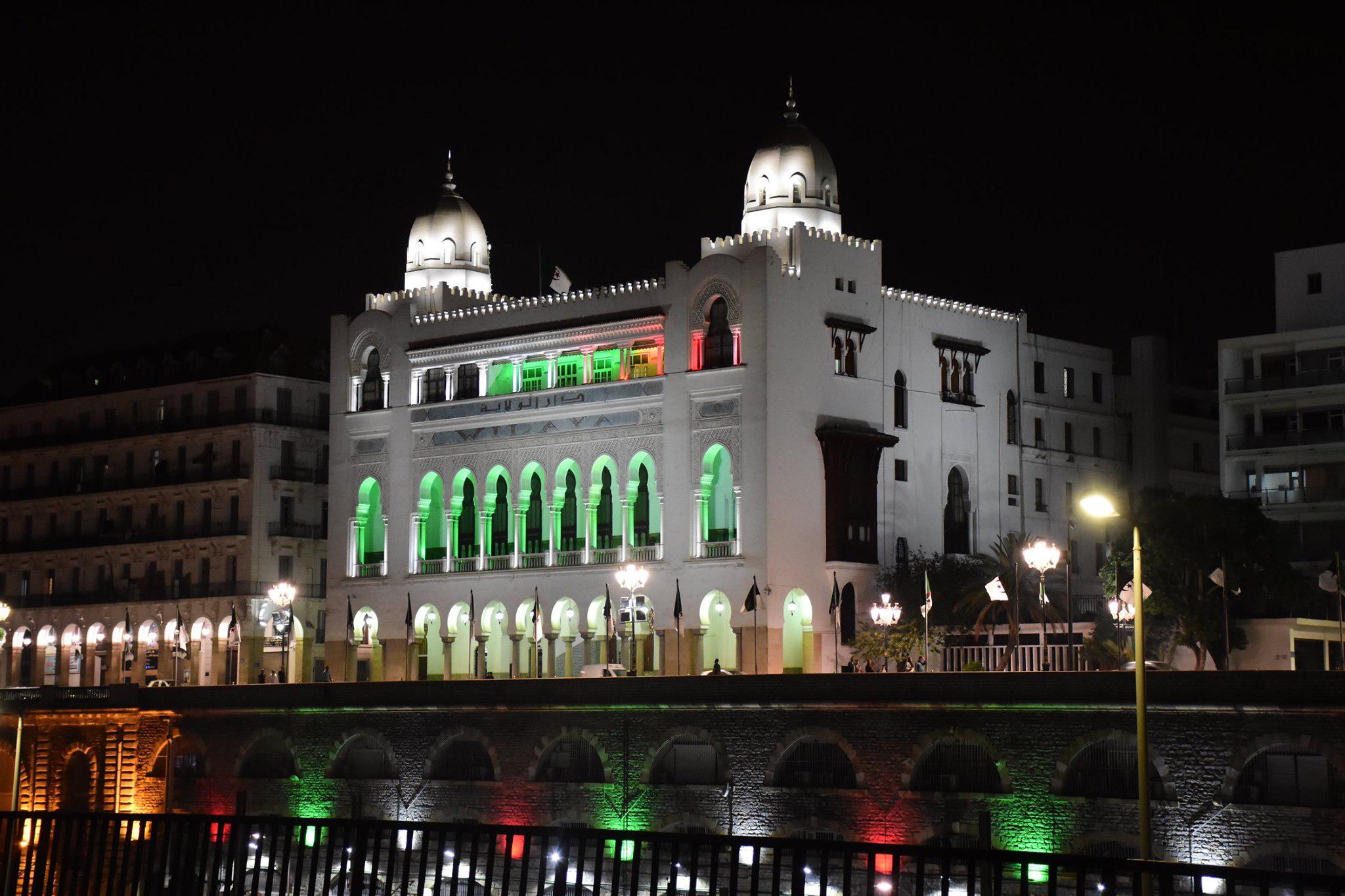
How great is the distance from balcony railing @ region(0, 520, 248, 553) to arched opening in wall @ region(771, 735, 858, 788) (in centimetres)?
4311

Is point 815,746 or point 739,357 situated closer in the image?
point 815,746

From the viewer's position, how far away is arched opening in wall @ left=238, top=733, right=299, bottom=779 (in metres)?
67.7

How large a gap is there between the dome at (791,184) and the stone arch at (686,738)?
25.0m

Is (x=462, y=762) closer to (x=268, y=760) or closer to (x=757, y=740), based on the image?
(x=268, y=760)

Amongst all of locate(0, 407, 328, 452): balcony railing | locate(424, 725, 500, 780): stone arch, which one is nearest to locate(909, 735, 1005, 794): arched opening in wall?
locate(424, 725, 500, 780): stone arch

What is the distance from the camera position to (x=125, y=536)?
9681cm

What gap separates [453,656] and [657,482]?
12.5 m

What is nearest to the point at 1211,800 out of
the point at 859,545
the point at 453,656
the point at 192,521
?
the point at 859,545

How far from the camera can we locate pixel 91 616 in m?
96.3

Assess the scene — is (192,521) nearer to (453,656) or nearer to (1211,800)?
(453,656)

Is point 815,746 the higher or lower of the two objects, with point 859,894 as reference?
higher

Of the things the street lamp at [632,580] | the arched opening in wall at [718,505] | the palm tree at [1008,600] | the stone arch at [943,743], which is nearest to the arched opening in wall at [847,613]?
the palm tree at [1008,600]

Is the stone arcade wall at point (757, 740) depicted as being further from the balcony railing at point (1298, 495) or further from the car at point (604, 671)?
the balcony railing at point (1298, 495)

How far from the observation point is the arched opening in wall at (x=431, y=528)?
8350 cm
